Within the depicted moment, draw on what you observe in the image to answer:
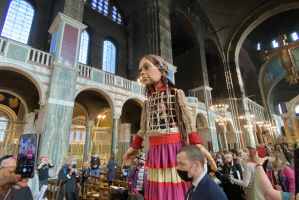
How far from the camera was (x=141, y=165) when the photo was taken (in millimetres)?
4047

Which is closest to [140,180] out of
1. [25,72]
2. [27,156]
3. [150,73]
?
[150,73]

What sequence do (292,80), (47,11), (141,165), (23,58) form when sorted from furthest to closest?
(292,80)
(47,11)
(23,58)
(141,165)

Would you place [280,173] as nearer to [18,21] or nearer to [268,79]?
[18,21]

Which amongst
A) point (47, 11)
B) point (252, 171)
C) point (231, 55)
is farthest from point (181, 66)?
point (252, 171)

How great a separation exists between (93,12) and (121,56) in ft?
13.7

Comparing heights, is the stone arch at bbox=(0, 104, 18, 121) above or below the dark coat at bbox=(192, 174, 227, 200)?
above

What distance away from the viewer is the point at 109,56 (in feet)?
46.1

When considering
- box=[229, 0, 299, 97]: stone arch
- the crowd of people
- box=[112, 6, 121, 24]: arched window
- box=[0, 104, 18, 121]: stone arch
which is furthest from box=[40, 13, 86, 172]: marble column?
box=[229, 0, 299, 97]: stone arch

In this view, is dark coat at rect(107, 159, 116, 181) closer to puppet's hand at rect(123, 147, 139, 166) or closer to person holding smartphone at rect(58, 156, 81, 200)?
person holding smartphone at rect(58, 156, 81, 200)

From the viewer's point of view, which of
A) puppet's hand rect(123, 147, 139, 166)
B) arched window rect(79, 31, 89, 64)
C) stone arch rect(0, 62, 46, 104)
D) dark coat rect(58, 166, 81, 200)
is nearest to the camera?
puppet's hand rect(123, 147, 139, 166)

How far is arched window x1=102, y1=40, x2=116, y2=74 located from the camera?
44.5 feet

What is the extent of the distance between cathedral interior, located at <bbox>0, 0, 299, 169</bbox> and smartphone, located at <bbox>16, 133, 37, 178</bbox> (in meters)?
6.22

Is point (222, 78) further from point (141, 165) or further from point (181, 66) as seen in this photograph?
point (141, 165)

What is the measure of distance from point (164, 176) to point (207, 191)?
0.65m
